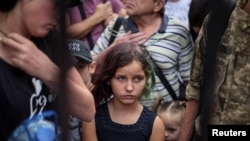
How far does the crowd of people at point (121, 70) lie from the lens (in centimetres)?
143

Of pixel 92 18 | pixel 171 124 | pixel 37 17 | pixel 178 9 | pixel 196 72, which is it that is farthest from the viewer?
pixel 178 9

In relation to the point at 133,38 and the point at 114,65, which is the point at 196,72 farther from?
the point at 133,38

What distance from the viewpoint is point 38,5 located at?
1681 millimetres

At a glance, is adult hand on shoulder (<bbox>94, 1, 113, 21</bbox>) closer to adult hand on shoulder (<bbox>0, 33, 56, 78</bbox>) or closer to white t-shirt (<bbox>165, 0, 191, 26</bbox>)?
white t-shirt (<bbox>165, 0, 191, 26</bbox>)

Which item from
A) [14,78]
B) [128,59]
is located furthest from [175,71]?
[14,78]

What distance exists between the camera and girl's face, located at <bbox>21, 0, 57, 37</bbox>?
5.56 feet

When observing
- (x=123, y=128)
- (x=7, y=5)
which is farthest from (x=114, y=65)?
(x=7, y=5)

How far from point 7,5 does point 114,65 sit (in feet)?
3.01

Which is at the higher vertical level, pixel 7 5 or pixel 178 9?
pixel 7 5

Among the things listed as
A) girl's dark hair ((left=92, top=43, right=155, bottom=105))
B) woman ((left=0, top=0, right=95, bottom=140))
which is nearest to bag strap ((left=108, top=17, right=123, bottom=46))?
girl's dark hair ((left=92, top=43, right=155, bottom=105))

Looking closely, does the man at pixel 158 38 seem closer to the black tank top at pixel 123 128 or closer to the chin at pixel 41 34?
the black tank top at pixel 123 128

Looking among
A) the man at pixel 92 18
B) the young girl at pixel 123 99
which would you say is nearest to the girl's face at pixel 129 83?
the young girl at pixel 123 99

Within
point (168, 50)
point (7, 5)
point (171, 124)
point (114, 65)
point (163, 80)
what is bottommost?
point (171, 124)

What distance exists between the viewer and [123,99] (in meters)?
2.69
